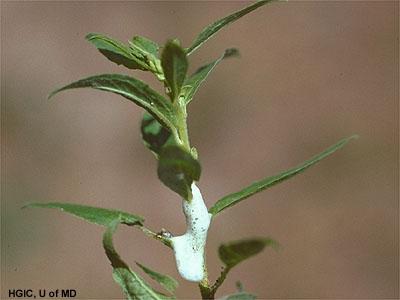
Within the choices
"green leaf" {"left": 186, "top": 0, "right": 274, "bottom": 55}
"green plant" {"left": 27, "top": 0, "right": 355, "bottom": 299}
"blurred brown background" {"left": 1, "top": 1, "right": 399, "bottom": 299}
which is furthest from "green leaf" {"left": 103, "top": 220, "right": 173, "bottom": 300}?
"blurred brown background" {"left": 1, "top": 1, "right": 399, "bottom": 299}

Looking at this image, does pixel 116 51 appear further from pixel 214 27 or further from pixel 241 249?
pixel 241 249

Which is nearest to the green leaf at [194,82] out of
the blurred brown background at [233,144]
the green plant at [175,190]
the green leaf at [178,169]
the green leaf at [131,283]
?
the green plant at [175,190]

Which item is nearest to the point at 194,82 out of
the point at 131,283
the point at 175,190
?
the point at 175,190

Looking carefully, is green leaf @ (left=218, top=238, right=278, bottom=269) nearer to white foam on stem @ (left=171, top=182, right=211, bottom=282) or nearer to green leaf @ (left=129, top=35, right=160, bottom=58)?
white foam on stem @ (left=171, top=182, right=211, bottom=282)

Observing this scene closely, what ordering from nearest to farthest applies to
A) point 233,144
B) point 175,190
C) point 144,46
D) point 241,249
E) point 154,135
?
point 241,249, point 175,190, point 144,46, point 154,135, point 233,144

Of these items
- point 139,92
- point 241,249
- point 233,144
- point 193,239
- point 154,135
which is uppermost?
point 233,144

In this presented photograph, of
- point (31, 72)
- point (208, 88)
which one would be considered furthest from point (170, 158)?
point (31, 72)
